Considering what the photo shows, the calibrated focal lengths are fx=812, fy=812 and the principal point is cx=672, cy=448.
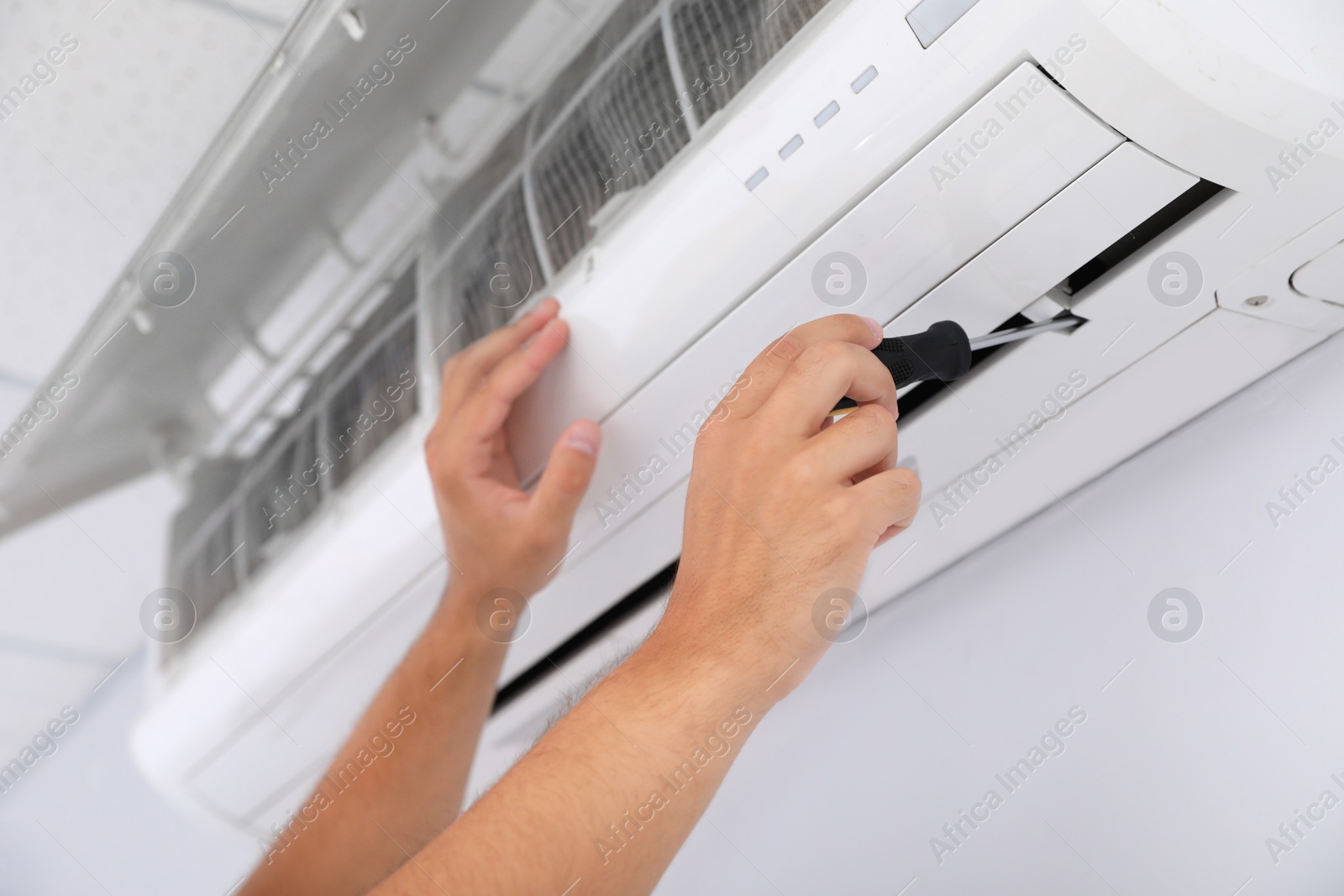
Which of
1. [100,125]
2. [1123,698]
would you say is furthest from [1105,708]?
[100,125]

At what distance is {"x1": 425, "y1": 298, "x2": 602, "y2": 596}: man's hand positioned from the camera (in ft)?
2.68

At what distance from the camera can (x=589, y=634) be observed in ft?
3.43

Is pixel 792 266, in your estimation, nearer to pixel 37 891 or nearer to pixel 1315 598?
pixel 1315 598

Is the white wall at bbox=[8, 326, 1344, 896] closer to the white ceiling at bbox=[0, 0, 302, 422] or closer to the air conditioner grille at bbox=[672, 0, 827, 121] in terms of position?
the air conditioner grille at bbox=[672, 0, 827, 121]

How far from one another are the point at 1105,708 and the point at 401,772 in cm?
78

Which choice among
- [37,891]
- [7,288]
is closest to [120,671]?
[37,891]

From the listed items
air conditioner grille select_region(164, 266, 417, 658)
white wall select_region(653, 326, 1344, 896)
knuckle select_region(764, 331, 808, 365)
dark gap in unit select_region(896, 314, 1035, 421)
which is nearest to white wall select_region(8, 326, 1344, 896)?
white wall select_region(653, 326, 1344, 896)

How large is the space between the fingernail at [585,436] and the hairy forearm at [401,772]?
27 cm

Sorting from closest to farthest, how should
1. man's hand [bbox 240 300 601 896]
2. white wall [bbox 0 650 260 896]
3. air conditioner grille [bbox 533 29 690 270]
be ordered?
air conditioner grille [bbox 533 29 690 270] → man's hand [bbox 240 300 601 896] → white wall [bbox 0 650 260 896]

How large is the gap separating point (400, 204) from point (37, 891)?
1.85 metres

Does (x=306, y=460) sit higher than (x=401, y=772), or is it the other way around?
(x=306, y=460)

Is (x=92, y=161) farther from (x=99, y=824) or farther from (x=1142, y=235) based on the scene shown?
(x=99, y=824)

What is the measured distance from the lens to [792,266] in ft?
2.11

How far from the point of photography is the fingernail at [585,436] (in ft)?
2.65
